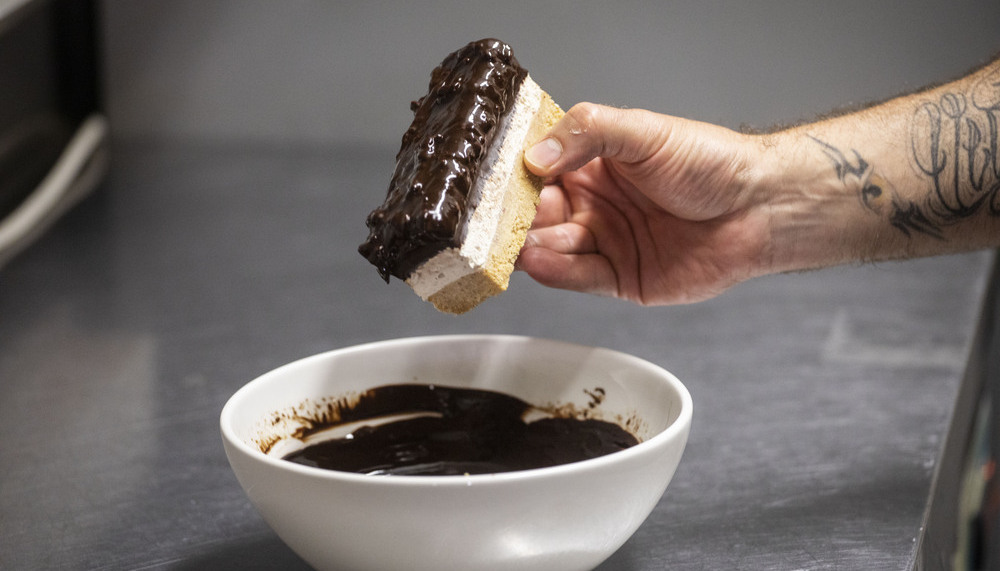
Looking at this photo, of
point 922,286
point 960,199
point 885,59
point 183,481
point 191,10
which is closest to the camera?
point 183,481

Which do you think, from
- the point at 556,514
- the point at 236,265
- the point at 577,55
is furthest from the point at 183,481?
the point at 577,55

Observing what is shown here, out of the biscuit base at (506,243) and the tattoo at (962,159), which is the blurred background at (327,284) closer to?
the tattoo at (962,159)

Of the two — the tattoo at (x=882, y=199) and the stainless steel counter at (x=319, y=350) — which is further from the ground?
the tattoo at (x=882, y=199)

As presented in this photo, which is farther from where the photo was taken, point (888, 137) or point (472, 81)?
point (888, 137)

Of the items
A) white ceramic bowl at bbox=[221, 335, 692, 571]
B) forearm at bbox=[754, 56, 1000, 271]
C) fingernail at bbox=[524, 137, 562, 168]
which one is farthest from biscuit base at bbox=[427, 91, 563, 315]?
forearm at bbox=[754, 56, 1000, 271]

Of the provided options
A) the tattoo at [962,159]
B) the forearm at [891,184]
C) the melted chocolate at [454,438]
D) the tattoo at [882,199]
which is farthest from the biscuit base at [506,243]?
the tattoo at [962,159]

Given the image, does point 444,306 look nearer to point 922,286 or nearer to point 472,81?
point 472,81
